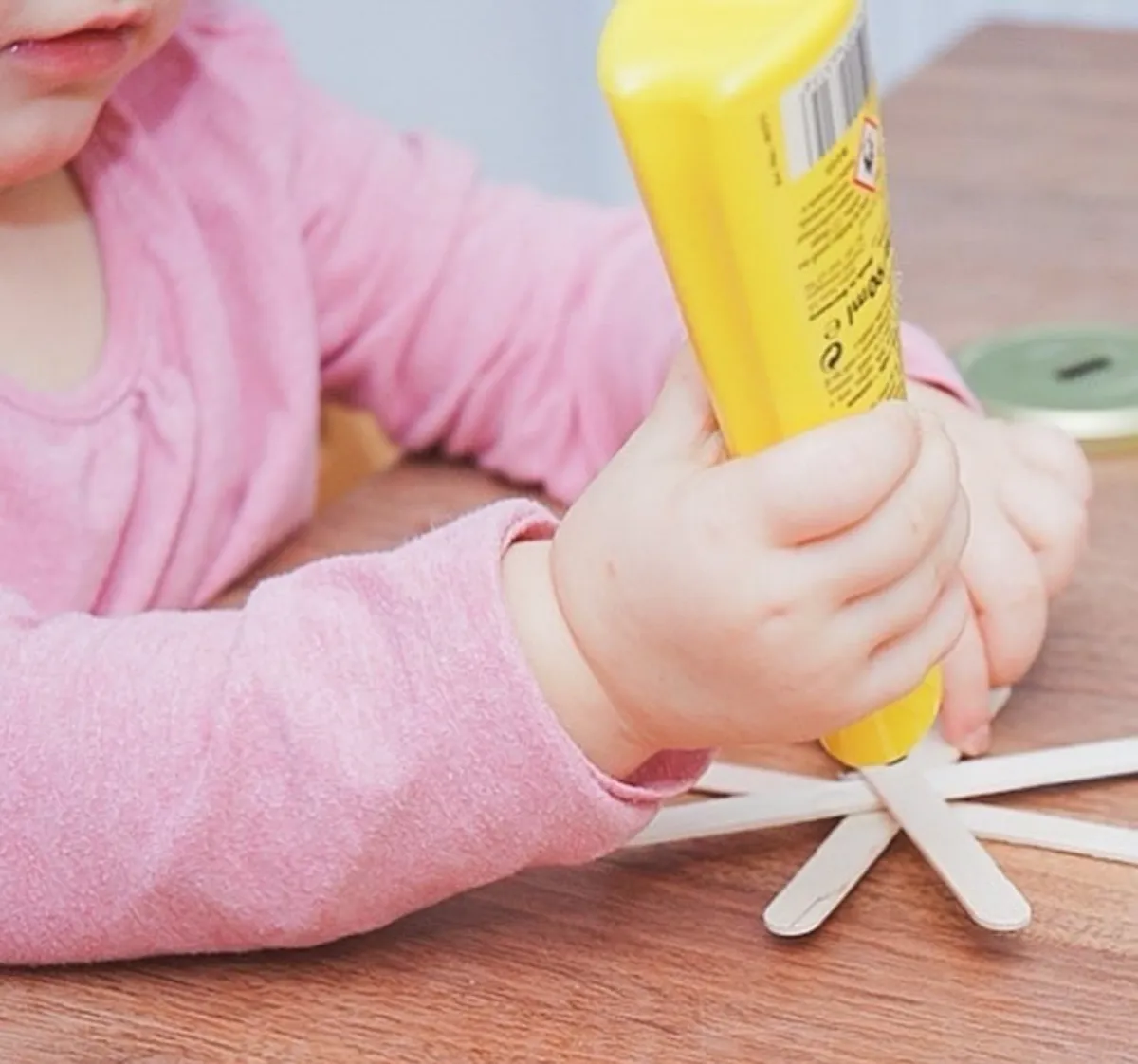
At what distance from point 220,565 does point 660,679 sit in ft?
0.86

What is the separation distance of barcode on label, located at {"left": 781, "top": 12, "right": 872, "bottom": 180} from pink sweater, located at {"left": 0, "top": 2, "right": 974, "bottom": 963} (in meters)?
0.12

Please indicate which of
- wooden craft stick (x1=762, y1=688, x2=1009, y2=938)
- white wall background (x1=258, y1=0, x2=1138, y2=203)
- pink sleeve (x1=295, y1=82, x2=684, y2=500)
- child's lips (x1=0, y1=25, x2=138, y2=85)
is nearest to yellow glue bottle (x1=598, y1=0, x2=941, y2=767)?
wooden craft stick (x1=762, y1=688, x2=1009, y2=938)

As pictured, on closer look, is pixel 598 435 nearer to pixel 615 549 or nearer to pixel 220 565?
→ pixel 220 565

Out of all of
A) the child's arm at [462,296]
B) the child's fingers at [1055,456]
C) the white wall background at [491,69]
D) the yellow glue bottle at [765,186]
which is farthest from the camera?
the white wall background at [491,69]

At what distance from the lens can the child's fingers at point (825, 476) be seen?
354mm

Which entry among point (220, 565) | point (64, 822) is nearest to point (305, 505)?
point (220, 565)

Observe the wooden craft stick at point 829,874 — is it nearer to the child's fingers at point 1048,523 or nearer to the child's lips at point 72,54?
the child's fingers at point 1048,523

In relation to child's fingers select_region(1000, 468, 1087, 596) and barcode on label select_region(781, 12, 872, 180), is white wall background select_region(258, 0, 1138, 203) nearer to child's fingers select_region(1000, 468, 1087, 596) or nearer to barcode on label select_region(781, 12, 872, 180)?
child's fingers select_region(1000, 468, 1087, 596)

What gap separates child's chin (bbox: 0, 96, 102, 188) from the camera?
51 cm

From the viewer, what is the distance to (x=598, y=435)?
2.19 feet

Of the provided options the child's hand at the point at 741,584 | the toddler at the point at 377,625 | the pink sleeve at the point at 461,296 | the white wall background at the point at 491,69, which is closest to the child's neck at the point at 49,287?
the toddler at the point at 377,625

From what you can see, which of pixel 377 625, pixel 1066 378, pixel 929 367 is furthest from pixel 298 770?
pixel 1066 378

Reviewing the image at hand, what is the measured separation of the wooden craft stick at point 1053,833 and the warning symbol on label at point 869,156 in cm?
16

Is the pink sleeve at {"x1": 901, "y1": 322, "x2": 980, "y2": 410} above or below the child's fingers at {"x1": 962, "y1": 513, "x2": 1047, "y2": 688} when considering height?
above
